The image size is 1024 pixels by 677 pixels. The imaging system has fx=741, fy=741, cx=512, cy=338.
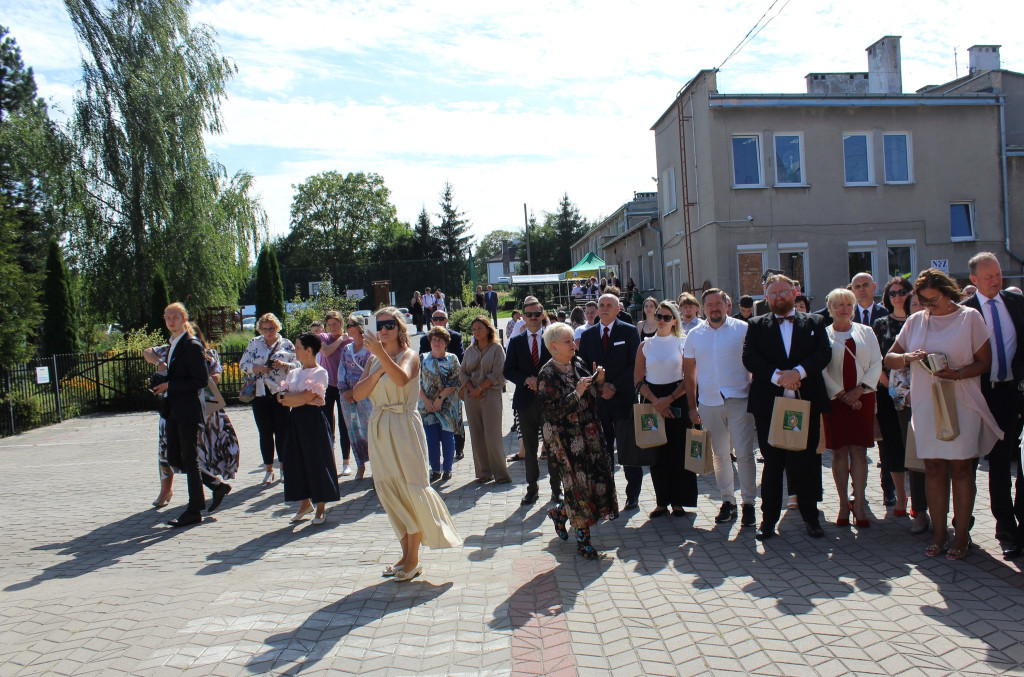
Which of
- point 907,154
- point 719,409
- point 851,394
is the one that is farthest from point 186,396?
point 907,154

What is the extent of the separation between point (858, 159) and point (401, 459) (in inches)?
898

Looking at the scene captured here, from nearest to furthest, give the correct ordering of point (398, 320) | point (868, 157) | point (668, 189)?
point (398, 320)
point (868, 157)
point (668, 189)

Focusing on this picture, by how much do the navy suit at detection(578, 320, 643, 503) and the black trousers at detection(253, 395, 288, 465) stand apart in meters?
4.09

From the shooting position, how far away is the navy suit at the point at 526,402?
7.79 metres

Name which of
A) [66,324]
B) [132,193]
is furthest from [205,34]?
[66,324]

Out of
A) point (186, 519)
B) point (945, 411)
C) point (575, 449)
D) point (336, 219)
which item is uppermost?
point (336, 219)

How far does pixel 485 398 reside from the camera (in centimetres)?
864

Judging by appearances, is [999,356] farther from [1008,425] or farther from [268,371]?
[268,371]

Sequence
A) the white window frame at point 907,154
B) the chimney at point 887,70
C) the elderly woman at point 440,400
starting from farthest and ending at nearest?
the chimney at point 887,70 < the white window frame at point 907,154 < the elderly woman at point 440,400

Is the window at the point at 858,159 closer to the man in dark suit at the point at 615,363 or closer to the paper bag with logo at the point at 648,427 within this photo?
the man in dark suit at the point at 615,363

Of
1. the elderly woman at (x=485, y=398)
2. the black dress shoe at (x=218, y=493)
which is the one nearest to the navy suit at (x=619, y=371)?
the elderly woman at (x=485, y=398)

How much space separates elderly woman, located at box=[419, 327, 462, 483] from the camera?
882 centimetres

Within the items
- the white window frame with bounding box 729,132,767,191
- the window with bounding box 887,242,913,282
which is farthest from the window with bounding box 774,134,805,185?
the window with bounding box 887,242,913,282

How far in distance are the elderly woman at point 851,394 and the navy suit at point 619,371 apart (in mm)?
1806
